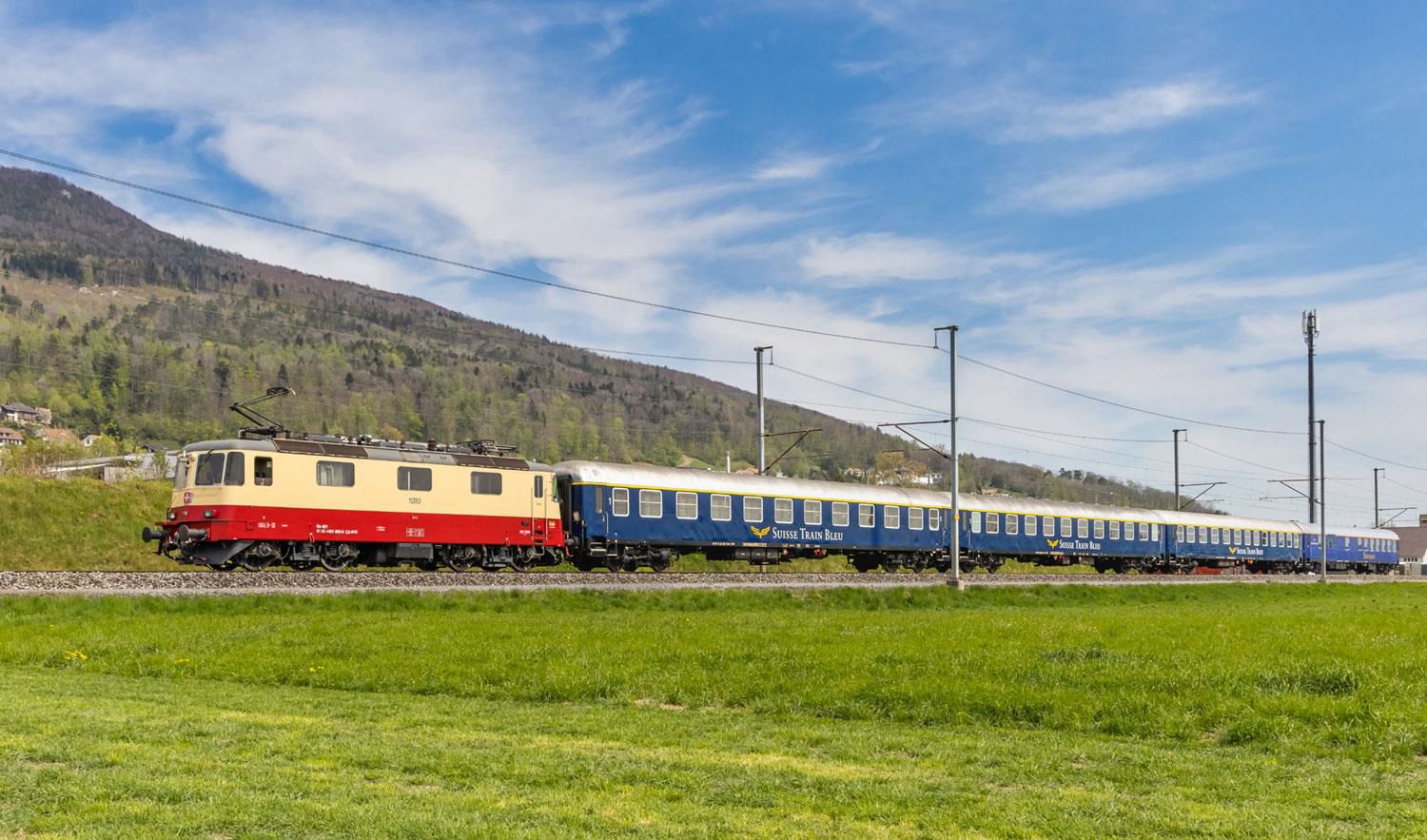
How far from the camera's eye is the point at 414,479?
3688 centimetres

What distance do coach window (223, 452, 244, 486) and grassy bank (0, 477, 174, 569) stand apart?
716 inches

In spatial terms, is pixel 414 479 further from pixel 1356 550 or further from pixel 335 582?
pixel 1356 550

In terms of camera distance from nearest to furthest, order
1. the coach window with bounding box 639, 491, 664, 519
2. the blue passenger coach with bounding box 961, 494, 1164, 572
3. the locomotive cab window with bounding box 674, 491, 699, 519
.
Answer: the coach window with bounding box 639, 491, 664, 519, the locomotive cab window with bounding box 674, 491, 699, 519, the blue passenger coach with bounding box 961, 494, 1164, 572

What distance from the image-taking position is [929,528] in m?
55.4

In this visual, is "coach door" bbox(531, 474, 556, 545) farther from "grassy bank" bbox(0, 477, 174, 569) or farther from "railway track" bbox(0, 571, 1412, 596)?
"grassy bank" bbox(0, 477, 174, 569)

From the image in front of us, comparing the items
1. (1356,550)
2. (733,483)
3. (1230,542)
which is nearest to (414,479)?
(733,483)

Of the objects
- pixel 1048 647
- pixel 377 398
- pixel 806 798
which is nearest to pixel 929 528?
pixel 1048 647

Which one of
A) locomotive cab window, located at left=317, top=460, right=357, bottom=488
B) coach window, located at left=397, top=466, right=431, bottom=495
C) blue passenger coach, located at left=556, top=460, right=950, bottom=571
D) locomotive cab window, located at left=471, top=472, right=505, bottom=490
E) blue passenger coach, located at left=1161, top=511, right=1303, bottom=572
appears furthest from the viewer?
blue passenger coach, located at left=1161, top=511, right=1303, bottom=572

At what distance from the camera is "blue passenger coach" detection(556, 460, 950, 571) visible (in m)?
42.5

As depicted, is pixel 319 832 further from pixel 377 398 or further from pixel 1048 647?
pixel 377 398

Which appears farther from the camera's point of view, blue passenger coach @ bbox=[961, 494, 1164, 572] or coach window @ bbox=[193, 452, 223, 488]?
blue passenger coach @ bbox=[961, 494, 1164, 572]

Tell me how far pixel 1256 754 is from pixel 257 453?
27920 millimetres

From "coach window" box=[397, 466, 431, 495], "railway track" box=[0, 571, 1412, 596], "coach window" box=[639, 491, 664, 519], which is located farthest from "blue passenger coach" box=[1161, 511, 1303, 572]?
"coach window" box=[397, 466, 431, 495]

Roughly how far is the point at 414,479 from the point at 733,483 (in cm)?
1408
